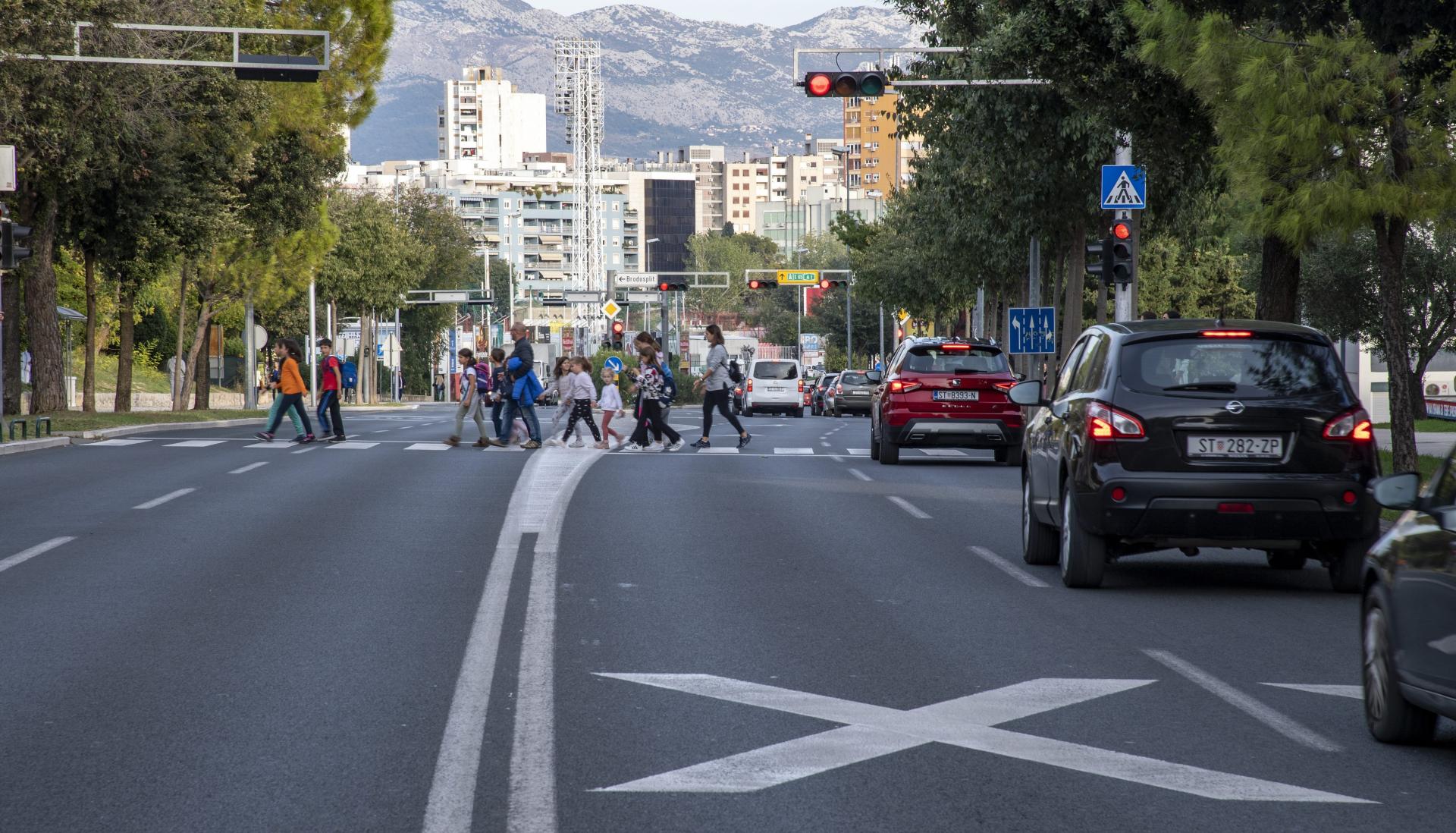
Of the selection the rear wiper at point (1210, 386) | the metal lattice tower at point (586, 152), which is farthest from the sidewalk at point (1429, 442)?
the metal lattice tower at point (586, 152)

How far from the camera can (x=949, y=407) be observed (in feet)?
77.0

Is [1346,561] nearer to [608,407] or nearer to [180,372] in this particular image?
[608,407]

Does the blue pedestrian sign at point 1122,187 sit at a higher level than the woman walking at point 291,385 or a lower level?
higher

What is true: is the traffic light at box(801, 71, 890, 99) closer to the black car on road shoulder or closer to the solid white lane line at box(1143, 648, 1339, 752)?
the solid white lane line at box(1143, 648, 1339, 752)

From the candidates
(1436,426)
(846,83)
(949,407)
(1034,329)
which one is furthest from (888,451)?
(1436,426)

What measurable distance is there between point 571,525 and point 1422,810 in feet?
32.1

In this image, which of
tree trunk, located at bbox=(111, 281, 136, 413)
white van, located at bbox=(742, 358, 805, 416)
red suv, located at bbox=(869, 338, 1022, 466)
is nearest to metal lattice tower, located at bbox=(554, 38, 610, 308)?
white van, located at bbox=(742, 358, 805, 416)

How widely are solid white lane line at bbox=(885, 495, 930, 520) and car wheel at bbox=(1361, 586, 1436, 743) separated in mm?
9016

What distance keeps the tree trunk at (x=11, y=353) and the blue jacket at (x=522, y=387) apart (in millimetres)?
10490

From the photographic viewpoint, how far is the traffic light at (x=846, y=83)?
72.7 feet

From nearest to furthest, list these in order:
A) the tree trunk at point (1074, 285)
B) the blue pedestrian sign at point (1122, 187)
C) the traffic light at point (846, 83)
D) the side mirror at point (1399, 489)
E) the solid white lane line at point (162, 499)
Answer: the side mirror at point (1399, 489) → the solid white lane line at point (162, 499) → the traffic light at point (846, 83) → the blue pedestrian sign at point (1122, 187) → the tree trunk at point (1074, 285)

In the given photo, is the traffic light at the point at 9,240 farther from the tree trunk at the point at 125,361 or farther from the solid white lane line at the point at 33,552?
the tree trunk at the point at 125,361

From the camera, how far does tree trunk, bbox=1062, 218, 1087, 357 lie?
3453 cm

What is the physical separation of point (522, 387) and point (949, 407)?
7.69 m
